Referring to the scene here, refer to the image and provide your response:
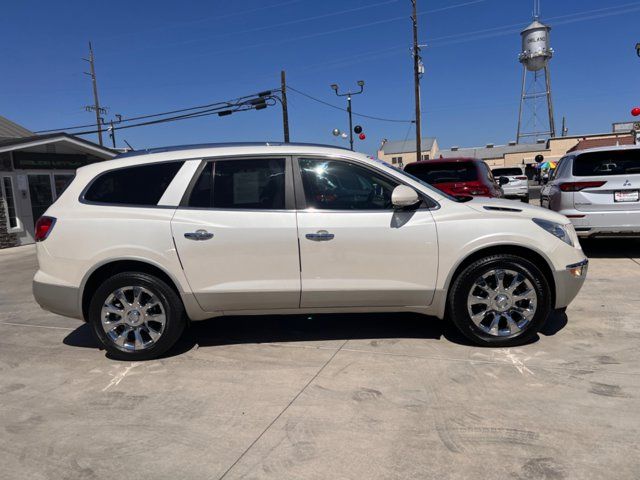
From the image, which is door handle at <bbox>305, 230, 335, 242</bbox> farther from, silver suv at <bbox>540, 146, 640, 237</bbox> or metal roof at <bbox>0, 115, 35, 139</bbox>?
metal roof at <bbox>0, 115, 35, 139</bbox>

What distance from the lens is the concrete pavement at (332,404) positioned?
2.72 metres

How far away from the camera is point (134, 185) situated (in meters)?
4.27

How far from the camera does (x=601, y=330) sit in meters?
4.60

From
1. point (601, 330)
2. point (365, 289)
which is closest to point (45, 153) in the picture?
point (365, 289)

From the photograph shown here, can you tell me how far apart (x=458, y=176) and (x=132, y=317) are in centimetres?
606

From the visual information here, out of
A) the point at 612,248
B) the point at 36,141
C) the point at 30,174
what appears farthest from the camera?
the point at 30,174

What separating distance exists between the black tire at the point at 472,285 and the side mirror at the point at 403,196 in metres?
0.75

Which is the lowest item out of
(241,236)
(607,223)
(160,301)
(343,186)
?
(160,301)

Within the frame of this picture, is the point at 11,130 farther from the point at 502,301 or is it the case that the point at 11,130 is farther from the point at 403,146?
the point at 403,146

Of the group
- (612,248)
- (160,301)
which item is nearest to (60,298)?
(160,301)

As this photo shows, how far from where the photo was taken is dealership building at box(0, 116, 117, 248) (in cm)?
1367

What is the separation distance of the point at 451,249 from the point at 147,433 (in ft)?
8.63

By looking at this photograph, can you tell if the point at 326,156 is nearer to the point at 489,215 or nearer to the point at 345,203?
the point at 345,203

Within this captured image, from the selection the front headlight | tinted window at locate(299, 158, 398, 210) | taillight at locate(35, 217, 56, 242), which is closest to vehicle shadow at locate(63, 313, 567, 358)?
the front headlight
